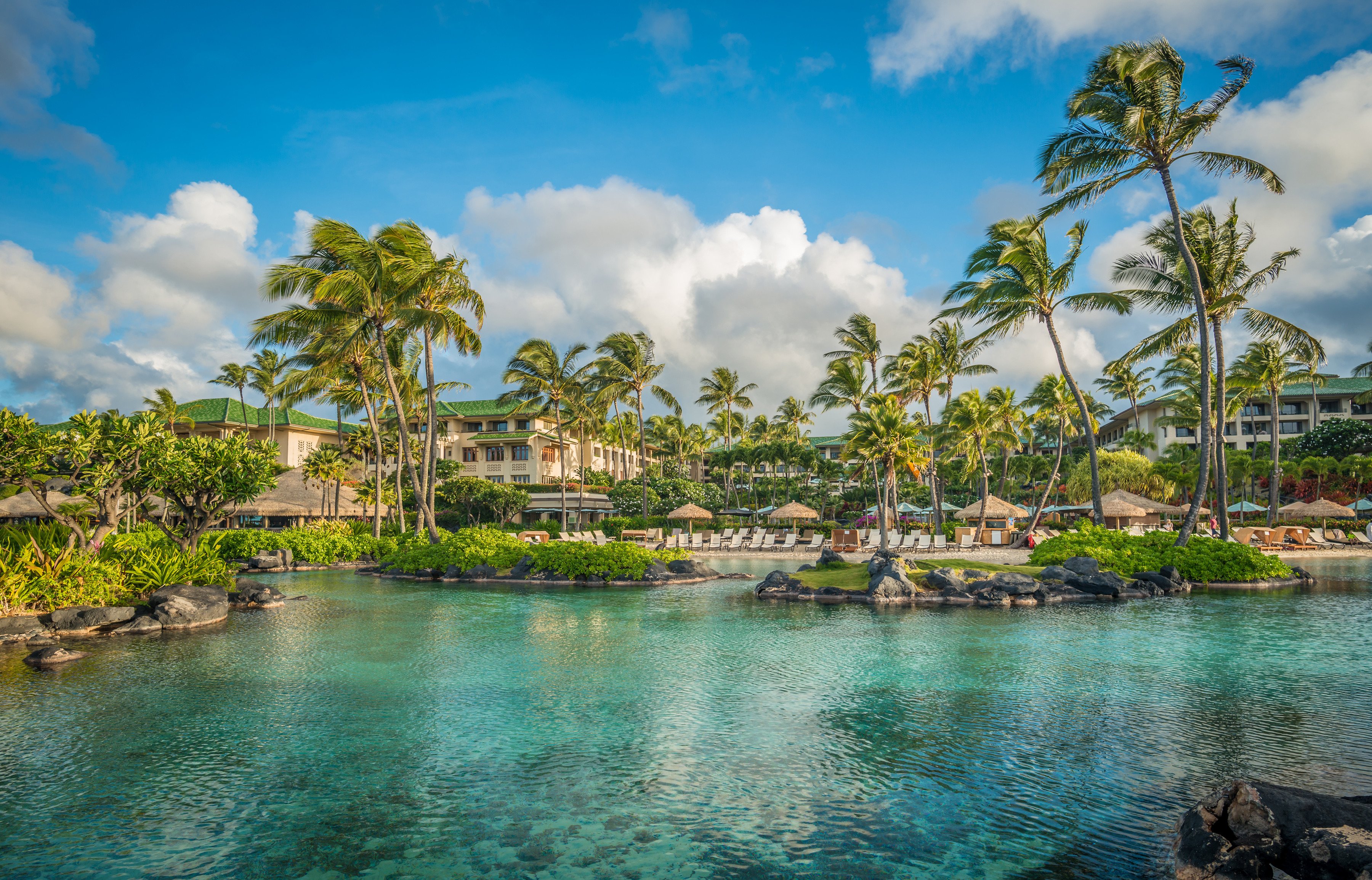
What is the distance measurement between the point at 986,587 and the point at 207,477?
53.1 feet

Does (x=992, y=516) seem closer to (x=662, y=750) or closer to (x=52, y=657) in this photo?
(x=662, y=750)

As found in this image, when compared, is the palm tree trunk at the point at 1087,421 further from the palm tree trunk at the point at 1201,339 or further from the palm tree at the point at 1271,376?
the palm tree at the point at 1271,376

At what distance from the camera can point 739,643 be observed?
1121 cm

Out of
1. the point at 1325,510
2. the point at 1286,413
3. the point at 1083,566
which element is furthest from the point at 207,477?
the point at 1286,413

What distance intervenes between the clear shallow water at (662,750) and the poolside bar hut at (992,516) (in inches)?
756

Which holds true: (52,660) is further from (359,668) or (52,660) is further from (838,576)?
(838,576)

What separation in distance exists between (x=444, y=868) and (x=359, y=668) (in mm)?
6072

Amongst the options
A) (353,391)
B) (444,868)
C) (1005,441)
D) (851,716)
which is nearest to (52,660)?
(444,868)

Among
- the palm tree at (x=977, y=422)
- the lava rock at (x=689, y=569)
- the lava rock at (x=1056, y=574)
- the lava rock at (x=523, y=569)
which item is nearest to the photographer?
the lava rock at (x=1056, y=574)

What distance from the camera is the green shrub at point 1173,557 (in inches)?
706

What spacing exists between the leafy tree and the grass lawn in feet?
40.2

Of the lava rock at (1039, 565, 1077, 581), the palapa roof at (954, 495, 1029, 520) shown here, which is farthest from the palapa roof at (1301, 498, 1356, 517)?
the lava rock at (1039, 565, 1077, 581)

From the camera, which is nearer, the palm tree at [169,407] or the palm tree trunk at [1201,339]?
the palm tree trunk at [1201,339]

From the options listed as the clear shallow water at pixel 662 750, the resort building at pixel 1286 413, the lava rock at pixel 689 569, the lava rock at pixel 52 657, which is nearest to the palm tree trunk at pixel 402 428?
the lava rock at pixel 689 569
